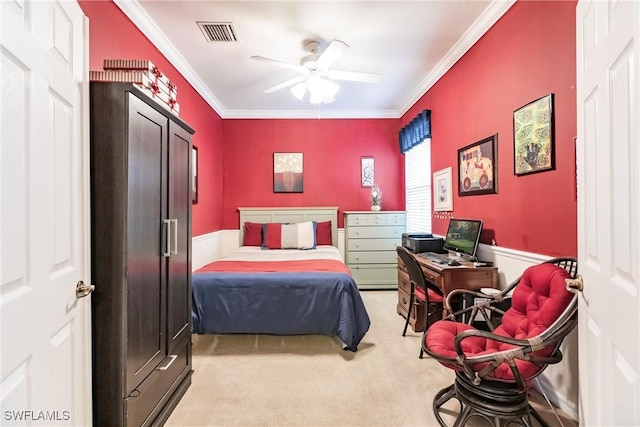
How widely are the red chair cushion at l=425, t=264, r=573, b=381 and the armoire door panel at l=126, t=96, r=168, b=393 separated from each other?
1.55 meters

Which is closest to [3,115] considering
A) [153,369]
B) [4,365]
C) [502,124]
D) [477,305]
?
[4,365]

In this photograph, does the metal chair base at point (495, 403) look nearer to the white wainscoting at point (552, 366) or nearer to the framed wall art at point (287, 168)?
the white wainscoting at point (552, 366)

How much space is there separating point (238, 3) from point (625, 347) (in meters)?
2.91

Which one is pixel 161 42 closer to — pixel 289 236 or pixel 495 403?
pixel 289 236

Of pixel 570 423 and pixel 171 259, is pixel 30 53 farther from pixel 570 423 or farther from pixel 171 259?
pixel 570 423

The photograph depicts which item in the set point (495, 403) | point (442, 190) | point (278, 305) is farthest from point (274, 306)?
point (442, 190)

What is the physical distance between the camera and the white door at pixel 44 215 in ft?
2.74

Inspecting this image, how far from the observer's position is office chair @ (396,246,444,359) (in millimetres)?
2574

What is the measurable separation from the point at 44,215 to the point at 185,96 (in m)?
2.91

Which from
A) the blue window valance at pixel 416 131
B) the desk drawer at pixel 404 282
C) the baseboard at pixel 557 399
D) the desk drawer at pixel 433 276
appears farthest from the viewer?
the blue window valance at pixel 416 131

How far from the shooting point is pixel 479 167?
2740 mm

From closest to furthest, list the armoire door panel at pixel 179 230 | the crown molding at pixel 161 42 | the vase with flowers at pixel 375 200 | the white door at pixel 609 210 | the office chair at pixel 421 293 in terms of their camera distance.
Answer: the white door at pixel 609 210 → the armoire door panel at pixel 179 230 → the crown molding at pixel 161 42 → the office chair at pixel 421 293 → the vase with flowers at pixel 375 200

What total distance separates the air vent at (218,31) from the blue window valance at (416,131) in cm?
245

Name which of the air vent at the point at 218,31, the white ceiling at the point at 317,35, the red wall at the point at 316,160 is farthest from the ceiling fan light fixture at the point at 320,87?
the red wall at the point at 316,160
